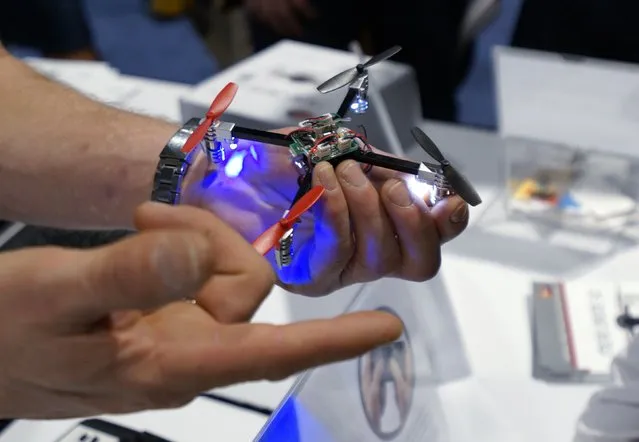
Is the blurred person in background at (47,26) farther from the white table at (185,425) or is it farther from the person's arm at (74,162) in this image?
the white table at (185,425)

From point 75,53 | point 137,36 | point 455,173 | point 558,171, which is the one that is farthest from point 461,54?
point 137,36

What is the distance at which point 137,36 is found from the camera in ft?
9.13

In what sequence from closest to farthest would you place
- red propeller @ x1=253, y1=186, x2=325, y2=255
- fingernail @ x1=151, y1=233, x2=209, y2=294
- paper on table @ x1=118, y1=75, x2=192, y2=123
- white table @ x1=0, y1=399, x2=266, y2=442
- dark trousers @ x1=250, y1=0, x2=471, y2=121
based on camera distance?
1. fingernail @ x1=151, y1=233, x2=209, y2=294
2. red propeller @ x1=253, y1=186, x2=325, y2=255
3. white table @ x1=0, y1=399, x2=266, y2=442
4. paper on table @ x1=118, y1=75, x2=192, y2=123
5. dark trousers @ x1=250, y1=0, x2=471, y2=121

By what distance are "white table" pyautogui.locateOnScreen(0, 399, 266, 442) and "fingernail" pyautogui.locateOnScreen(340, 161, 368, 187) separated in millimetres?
281

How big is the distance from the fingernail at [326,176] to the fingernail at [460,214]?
8 cm

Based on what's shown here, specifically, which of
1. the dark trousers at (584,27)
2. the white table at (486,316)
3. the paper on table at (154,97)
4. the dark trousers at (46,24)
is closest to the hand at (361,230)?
the white table at (486,316)

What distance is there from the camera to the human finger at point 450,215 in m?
0.46

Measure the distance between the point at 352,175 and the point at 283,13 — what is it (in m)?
0.99

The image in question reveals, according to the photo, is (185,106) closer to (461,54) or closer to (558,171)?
(558,171)

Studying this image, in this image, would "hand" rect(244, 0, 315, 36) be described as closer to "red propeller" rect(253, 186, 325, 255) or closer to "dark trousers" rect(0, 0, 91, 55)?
"dark trousers" rect(0, 0, 91, 55)

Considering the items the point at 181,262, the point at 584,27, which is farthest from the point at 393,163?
the point at 584,27

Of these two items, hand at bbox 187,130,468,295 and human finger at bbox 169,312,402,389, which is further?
hand at bbox 187,130,468,295

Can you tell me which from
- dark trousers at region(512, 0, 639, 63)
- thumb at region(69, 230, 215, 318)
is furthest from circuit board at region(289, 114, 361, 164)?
dark trousers at region(512, 0, 639, 63)

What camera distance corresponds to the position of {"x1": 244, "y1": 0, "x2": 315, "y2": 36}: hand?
1364mm
